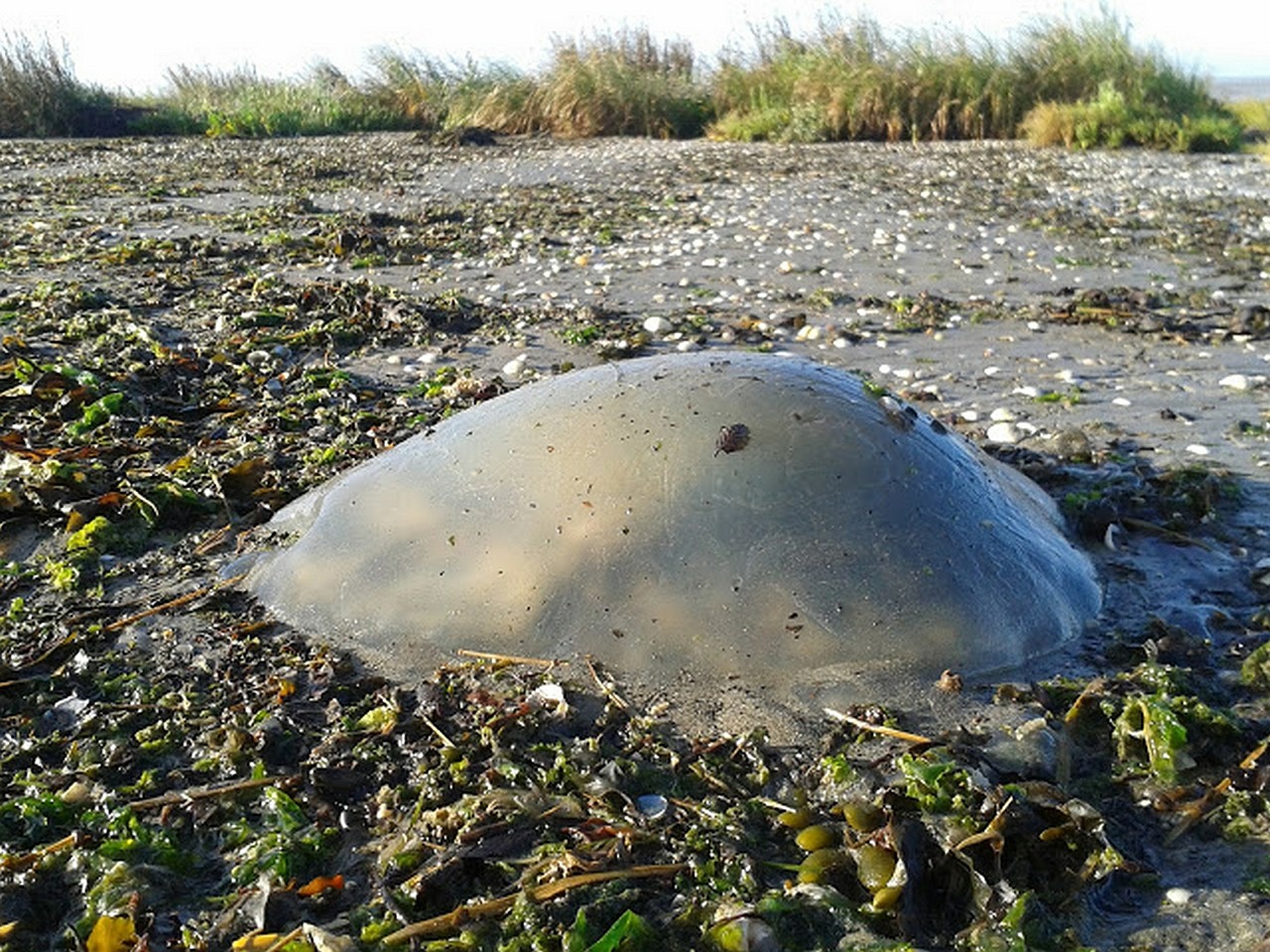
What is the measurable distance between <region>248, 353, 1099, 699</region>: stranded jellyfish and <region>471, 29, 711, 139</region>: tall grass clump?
16.9 metres

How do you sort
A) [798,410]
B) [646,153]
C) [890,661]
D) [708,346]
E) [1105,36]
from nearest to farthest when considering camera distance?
[890,661], [798,410], [708,346], [646,153], [1105,36]

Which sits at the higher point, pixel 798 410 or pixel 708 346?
pixel 798 410

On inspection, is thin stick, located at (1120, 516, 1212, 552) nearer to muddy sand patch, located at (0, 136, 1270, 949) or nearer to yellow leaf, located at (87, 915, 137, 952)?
muddy sand patch, located at (0, 136, 1270, 949)

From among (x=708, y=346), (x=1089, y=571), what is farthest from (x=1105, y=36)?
(x=1089, y=571)

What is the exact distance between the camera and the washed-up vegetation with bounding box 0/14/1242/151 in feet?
58.5

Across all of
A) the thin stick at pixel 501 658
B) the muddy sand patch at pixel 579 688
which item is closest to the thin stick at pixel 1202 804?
the muddy sand patch at pixel 579 688

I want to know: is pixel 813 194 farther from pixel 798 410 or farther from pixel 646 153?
pixel 798 410

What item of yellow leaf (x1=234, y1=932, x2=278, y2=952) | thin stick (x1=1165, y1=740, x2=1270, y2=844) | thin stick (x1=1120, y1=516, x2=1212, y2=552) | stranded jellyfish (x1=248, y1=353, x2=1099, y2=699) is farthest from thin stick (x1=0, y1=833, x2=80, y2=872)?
thin stick (x1=1120, y1=516, x2=1212, y2=552)

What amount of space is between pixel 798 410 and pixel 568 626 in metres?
0.96

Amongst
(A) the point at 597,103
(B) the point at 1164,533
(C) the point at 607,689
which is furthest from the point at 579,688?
(A) the point at 597,103

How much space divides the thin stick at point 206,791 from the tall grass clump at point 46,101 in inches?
834

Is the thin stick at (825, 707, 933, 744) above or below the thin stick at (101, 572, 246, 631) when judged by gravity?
below

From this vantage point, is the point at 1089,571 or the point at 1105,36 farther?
the point at 1105,36

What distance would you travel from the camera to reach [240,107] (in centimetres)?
2200
